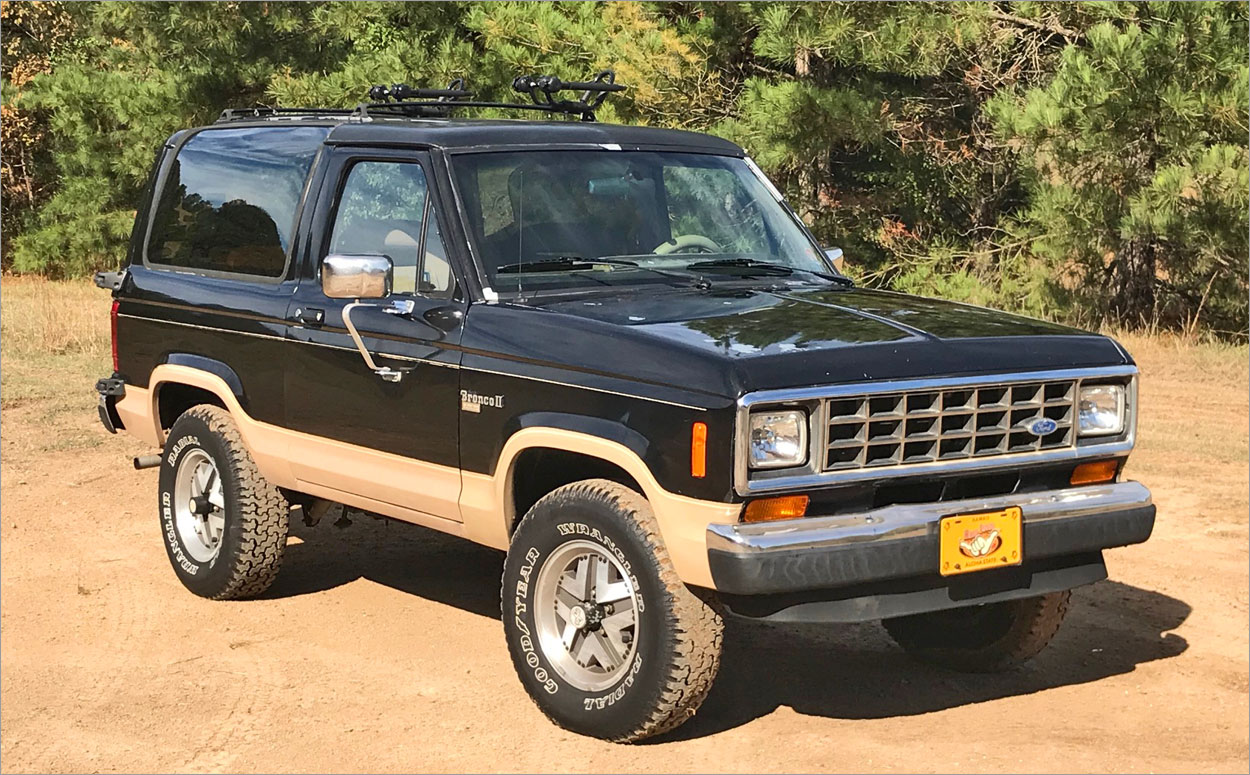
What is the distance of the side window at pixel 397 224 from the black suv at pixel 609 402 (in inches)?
0.5

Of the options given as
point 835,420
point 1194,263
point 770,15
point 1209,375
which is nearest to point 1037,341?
point 835,420

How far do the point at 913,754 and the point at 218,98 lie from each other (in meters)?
18.9

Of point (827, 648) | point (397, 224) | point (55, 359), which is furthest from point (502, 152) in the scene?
point (55, 359)

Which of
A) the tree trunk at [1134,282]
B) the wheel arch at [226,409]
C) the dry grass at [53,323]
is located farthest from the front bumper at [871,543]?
the dry grass at [53,323]

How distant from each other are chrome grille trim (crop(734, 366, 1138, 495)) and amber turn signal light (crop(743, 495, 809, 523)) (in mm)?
89

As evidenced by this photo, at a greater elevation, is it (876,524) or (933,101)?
(933,101)

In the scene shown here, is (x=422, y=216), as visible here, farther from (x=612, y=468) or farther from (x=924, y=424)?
(x=924, y=424)

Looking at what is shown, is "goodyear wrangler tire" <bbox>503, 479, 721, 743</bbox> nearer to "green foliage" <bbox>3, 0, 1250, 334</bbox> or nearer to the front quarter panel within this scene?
the front quarter panel

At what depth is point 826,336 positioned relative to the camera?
5305 mm

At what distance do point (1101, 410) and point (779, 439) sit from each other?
4.70 ft

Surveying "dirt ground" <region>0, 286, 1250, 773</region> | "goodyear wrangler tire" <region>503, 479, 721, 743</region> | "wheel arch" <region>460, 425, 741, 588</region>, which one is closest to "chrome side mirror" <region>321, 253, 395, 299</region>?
"wheel arch" <region>460, 425, 741, 588</region>

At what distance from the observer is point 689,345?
201 inches

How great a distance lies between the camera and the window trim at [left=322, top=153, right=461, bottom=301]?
20.0 ft

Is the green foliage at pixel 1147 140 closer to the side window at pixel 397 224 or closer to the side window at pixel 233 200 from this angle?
the side window at pixel 233 200
